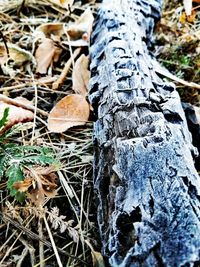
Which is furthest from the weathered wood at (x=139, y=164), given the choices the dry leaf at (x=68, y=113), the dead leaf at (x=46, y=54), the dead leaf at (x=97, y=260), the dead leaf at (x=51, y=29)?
the dead leaf at (x=51, y=29)

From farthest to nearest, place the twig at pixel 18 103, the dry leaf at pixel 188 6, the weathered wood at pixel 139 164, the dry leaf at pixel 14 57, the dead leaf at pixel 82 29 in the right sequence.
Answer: the dry leaf at pixel 188 6 < the dead leaf at pixel 82 29 < the dry leaf at pixel 14 57 < the twig at pixel 18 103 < the weathered wood at pixel 139 164

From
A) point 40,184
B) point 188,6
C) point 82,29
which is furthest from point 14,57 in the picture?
point 188,6

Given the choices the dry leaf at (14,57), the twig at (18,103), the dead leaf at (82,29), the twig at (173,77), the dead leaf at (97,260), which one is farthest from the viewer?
the dead leaf at (82,29)

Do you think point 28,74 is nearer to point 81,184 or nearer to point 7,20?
point 7,20

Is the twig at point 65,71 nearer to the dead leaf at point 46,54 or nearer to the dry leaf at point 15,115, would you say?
the dead leaf at point 46,54

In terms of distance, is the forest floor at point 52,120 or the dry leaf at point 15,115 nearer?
the forest floor at point 52,120

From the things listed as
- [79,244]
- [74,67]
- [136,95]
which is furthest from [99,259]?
[74,67]
